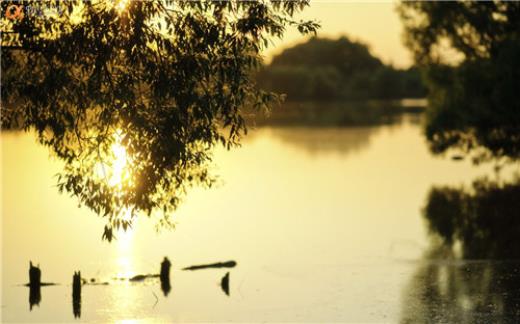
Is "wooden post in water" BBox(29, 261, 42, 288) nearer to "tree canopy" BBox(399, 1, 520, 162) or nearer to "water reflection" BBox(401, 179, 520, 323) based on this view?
"water reflection" BBox(401, 179, 520, 323)

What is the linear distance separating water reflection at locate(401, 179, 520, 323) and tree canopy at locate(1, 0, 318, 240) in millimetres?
7433

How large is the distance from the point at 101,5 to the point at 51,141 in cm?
464

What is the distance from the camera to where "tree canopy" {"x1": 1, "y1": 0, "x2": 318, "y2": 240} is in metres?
19.3

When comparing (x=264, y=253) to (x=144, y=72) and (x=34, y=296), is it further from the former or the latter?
(x=144, y=72)

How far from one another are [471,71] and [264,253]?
79.1 ft

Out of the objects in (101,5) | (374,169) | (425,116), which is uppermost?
(101,5)

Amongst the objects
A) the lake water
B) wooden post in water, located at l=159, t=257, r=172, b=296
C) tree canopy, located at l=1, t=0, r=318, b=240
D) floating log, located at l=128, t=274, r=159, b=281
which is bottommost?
the lake water

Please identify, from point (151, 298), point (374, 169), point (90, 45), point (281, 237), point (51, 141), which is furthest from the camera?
point (374, 169)

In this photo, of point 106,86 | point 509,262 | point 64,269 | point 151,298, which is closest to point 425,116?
point 509,262

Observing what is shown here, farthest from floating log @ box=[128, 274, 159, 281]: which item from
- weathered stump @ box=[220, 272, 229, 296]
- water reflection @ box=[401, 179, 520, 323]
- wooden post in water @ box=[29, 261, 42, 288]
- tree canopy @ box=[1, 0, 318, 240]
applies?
water reflection @ box=[401, 179, 520, 323]

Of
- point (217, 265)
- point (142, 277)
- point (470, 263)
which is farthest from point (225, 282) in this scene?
point (470, 263)

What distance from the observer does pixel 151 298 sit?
25.5 metres

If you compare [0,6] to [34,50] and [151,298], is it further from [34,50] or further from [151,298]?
[151,298]

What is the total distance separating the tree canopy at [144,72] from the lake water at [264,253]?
2622 millimetres
